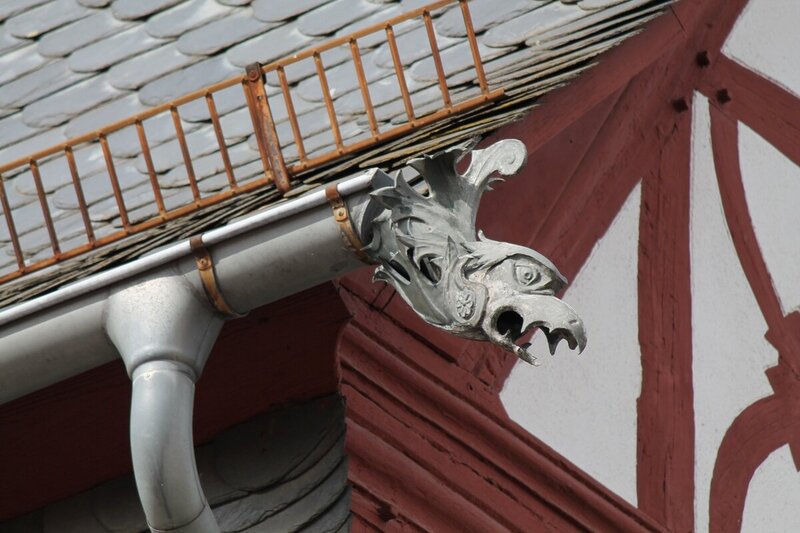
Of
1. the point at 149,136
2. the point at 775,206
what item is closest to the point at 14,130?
the point at 149,136

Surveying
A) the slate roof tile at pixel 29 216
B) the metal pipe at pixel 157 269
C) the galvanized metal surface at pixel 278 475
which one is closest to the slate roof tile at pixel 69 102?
the slate roof tile at pixel 29 216

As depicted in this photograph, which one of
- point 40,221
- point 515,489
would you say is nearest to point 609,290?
point 515,489

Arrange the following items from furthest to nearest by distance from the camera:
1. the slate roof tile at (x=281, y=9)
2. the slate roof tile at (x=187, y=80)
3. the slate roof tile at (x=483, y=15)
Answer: the slate roof tile at (x=281, y=9) → the slate roof tile at (x=187, y=80) → the slate roof tile at (x=483, y=15)

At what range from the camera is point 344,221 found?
4145mm

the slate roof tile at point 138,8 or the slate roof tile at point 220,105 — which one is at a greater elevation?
the slate roof tile at point 220,105

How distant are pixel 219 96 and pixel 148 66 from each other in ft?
1.07

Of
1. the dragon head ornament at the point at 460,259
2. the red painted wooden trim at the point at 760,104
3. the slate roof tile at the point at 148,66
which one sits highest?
the dragon head ornament at the point at 460,259

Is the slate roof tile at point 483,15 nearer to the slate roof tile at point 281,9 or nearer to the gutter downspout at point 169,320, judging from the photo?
the slate roof tile at point 281,9

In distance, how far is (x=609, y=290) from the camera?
532 cm

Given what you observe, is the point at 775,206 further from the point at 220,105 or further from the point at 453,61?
the point at 220,105

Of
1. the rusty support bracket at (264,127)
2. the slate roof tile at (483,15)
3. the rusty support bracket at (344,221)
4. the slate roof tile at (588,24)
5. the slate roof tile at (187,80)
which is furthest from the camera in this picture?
the slate roof tile at (187,80)

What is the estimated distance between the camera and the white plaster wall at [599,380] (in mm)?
5012

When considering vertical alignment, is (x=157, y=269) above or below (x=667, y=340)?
above

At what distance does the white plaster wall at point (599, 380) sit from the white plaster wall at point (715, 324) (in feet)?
0.65
